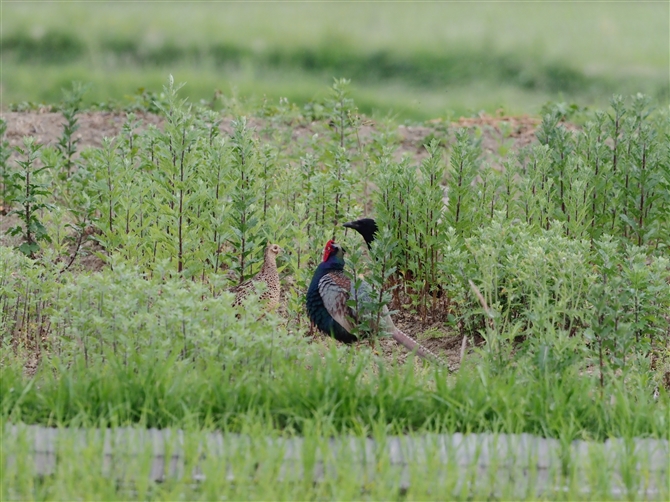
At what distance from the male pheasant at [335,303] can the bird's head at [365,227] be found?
1.48ft

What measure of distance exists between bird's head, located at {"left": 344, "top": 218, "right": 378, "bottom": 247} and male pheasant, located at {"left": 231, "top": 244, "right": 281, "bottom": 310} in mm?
524

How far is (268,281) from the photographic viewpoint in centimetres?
670

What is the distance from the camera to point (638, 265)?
6.14 m

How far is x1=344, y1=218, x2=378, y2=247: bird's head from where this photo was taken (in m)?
7.08

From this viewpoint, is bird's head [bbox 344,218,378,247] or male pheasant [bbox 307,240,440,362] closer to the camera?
male pheasant [bbox 307,240,440,362]

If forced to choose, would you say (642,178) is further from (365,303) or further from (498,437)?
(498,437)

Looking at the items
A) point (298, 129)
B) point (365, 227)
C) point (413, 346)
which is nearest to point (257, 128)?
point (298, 129)

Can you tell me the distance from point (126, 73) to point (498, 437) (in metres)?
10.7

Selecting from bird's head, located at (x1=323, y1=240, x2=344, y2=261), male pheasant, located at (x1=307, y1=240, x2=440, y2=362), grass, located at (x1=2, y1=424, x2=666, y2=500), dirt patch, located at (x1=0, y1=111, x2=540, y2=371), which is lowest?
grass, located at (x1=2, y1=424, x2=666, y2=500)

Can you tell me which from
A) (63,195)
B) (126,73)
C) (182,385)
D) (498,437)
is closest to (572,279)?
(498,437)

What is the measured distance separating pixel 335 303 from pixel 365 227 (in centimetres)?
79

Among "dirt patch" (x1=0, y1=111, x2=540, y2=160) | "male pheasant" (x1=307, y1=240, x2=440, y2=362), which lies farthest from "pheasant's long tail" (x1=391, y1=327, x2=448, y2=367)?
"dirt patch" (x1=0, y1=111, x2=540, y2=160)

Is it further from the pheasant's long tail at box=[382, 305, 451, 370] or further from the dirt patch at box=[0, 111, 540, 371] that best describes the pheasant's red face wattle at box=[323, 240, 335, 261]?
the dirt patch at box=[0, 111, 540, 371]

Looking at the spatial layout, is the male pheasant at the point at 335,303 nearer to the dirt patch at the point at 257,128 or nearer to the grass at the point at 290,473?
the grass at the point at 290,473
